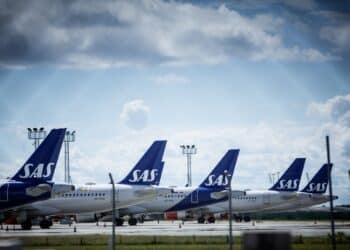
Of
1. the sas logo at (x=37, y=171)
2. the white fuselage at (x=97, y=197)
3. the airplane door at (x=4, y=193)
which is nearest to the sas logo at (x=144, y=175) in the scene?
the white fuselage at (x=97, y=197)

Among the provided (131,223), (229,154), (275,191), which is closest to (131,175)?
(131,223)

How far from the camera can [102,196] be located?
67812 mm

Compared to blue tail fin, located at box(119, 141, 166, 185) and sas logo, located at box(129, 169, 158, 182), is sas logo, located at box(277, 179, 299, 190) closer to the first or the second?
blue tail fin, located at box(119, 141, 166, 185)

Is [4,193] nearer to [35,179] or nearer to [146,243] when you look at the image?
[35,179]

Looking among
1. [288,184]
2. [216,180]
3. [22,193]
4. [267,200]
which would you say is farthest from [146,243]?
[288,184]

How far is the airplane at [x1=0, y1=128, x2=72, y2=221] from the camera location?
53.3m

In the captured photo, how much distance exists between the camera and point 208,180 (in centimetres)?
8100

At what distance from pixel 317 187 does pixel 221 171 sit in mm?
20095

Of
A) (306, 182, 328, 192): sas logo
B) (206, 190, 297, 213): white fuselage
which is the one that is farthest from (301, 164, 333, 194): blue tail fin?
(206, 190, 297, 213): white fuselage

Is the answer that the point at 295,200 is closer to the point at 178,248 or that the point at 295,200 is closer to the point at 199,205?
the point at 199,205

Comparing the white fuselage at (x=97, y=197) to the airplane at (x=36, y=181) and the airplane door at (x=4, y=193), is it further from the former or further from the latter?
the airplane door at (x=4, y=193)

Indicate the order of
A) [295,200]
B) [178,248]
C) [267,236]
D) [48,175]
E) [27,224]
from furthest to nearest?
[295,200], [27,224], [48,175], [178,248], [267,236]

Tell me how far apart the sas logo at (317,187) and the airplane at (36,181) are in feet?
161

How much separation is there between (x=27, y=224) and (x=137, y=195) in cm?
1166
